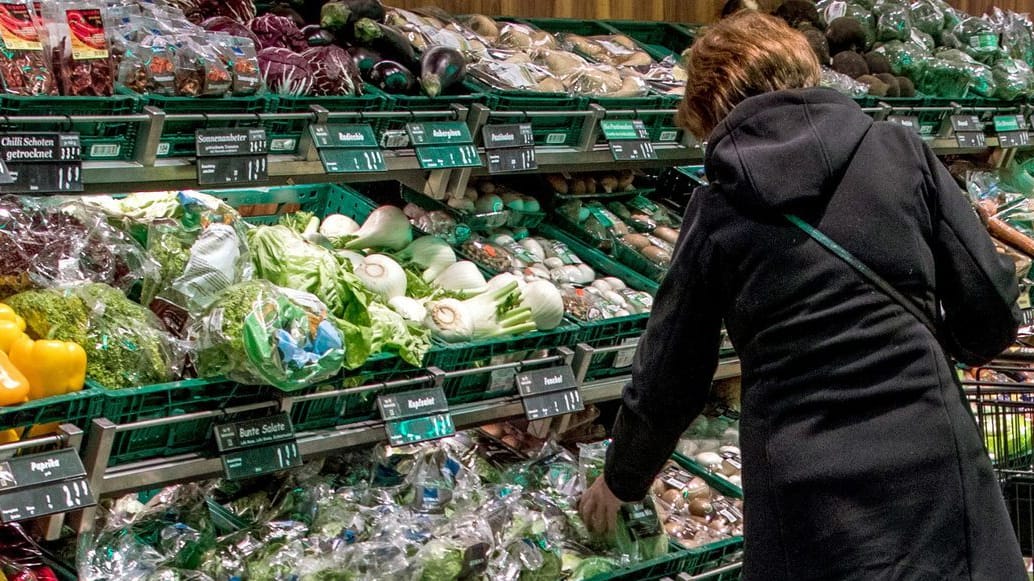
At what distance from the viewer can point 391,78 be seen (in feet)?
8.53

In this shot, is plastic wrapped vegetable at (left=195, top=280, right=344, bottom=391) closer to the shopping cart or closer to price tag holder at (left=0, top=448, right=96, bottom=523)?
price tag holder at (left=0, top=448, right=96, bottom=523)

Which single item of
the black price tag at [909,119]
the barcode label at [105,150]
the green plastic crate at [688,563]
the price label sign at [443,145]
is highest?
the barcode label at [105,150]

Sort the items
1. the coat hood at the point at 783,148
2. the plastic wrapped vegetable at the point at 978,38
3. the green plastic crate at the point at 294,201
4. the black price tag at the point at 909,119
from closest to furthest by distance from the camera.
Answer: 1. the coat hood at the point at 783,148
2. the green plastic crate at the point at 294,201
3. the black price tag at the point at 909,119
4. the plastic wrapped vegetable at the point at 978,38

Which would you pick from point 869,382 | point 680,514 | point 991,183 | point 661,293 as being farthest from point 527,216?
point 991,183

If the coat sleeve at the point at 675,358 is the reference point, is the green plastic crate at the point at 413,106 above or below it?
above

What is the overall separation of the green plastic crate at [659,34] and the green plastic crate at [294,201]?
1278mm

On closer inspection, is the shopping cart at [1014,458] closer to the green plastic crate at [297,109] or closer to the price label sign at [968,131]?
the price label sign at [968,131]

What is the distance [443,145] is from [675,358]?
76cm

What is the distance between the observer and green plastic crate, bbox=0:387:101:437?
1.88 meters

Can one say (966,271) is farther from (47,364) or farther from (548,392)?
(47,364)

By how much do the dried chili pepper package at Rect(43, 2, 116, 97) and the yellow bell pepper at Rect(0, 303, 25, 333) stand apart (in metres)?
0.38

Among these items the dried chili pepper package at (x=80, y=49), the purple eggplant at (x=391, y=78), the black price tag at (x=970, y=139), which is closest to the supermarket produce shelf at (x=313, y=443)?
the dried chili pepper package at (x=80, y=49)

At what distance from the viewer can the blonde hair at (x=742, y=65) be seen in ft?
6.92

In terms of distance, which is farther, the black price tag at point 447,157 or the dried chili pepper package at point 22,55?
the black price tag at point 447,157
